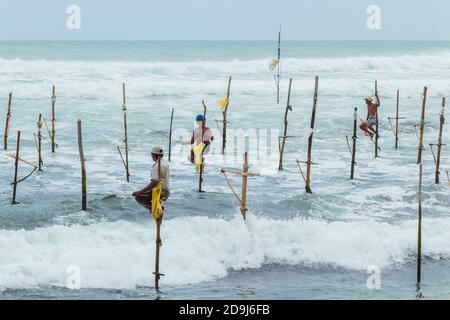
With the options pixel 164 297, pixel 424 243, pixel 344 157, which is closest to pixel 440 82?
pixel 344 157

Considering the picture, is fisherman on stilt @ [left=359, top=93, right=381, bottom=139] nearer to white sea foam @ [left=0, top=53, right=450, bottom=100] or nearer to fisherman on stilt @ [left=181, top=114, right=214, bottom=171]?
fisherman on stilt @ [left=181, top=114, right=214, bottom=171]

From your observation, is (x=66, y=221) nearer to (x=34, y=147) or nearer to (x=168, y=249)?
(x=168, y=249)

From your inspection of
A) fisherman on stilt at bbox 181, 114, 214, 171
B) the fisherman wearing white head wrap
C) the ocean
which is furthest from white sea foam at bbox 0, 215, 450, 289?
fisherman on stilt at bbox 181, 114, 214, 171

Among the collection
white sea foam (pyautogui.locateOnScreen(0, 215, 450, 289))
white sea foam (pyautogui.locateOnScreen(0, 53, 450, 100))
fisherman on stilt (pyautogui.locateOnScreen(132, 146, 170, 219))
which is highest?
white sea foam (pyautogui.locateOnScreen(0, 53, 450, 100))

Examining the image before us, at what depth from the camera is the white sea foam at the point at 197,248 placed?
1040cm

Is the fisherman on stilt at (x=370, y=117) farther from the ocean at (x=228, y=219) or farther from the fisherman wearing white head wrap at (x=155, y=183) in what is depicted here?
the fisherman wearing white head wrap at (x=155, y=183)

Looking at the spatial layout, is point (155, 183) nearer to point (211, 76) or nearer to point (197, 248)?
point (197, 248)

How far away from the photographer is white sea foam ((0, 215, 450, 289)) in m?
10.4

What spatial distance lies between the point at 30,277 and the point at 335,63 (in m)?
49.8

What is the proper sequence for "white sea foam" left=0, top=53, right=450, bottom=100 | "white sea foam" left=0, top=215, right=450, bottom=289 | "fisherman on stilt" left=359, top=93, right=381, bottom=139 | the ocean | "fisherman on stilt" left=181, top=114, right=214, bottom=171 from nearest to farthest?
the ocean, "white sea foam" left=0, top=215, right=450, bottom=289, "fisherman on stilt" left=181, top=114, right=214, bottom=171, "fisherman on stilt" left=359, top=93, right=381, bottom=139, "white sea foam" left=0, top=53, right=450, bottom=100

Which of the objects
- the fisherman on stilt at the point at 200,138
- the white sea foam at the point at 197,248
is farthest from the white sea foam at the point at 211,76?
the white sea foam at the point at 197,248

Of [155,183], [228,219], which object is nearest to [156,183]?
[155,183]

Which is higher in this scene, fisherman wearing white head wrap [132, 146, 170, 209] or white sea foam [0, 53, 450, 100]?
white sea foam [0, 53, 450, 100]
